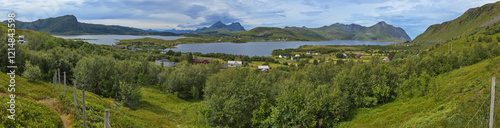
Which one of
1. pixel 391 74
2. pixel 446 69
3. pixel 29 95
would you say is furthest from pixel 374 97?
pixel 29 95

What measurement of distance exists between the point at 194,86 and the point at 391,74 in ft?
131

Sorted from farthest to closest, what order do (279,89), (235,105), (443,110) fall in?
(279,89)
(235,105)
(443,110)

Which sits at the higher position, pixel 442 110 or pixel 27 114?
pixel 27 114

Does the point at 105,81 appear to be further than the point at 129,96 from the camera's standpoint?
Yes

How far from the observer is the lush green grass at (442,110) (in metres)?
12.2

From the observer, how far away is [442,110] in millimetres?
17031

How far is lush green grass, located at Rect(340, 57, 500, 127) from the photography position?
12186 mm

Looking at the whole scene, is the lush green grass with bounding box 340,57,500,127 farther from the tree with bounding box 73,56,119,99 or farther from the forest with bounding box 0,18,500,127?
the tree with bounding box 73,56,119,99

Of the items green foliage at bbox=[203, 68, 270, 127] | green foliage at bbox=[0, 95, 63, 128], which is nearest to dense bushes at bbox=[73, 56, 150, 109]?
green foliage at bbox=[203, 68, 270, 127]

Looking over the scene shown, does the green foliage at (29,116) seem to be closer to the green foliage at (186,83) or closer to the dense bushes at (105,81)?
the dense bushes at (105,81)

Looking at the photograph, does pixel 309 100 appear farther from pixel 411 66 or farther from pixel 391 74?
pixel 411 66

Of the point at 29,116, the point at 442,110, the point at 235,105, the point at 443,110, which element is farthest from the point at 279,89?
the point at 29,116

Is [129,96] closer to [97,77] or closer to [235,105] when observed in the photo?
[97,77]

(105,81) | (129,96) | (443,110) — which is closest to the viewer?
(443,110)
